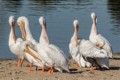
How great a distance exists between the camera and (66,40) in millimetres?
23812

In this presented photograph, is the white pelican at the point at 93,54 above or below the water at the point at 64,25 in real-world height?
below

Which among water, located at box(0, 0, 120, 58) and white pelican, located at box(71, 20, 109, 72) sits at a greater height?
water, located at box(0, 0, 120, 58)

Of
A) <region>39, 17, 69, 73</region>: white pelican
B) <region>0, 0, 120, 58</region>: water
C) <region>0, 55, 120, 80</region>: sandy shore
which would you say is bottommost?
<region>0, 55, 120, 80</region>: sandy shore

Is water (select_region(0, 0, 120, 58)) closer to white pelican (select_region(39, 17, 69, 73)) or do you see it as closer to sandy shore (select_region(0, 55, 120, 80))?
sandy shore (select_region(0, 55, 120, 80))

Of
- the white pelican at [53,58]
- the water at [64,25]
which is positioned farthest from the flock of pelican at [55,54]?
the water at [64,25]

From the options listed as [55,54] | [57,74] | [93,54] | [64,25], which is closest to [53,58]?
[55,54]

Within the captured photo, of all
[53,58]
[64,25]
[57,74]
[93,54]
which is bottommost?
[57,74]

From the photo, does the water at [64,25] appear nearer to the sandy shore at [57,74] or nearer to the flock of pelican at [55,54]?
the flock of pelican at [55,54]

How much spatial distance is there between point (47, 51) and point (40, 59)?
50 centimetres

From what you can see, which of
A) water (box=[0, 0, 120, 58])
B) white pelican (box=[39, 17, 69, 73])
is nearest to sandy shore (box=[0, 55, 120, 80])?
white pelican (box=[39, 17, 69, 73])

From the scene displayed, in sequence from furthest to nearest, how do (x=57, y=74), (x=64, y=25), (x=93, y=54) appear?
(x=64, y=25) < (x=93, y=54) < (x=57, y=74)

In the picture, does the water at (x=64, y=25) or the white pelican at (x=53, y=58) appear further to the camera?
the water at (x=64, y=25)

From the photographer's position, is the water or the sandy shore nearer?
the sandy shore

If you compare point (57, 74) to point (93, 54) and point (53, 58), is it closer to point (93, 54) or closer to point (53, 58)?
point (53, 58)
